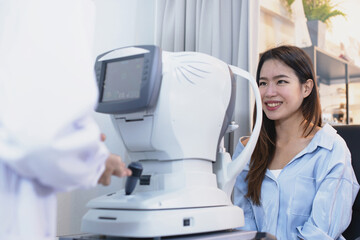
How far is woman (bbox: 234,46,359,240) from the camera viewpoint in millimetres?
1262

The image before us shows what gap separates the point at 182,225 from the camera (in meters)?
0.83

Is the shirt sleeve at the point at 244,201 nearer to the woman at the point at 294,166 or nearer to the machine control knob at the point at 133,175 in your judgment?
the woman at the point at 294,166

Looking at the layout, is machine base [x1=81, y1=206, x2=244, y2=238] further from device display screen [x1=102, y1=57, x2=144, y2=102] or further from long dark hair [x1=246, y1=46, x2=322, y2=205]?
long dark hair [x1=246, y1=46, x2=322, y2=205]

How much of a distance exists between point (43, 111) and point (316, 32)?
2360 millimetres

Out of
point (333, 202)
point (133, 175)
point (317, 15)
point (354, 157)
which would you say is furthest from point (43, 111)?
point (317, 15)

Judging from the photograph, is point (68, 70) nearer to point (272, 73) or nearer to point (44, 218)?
point (44, 218)

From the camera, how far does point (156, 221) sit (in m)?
0.80

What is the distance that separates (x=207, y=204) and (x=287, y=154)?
64cm

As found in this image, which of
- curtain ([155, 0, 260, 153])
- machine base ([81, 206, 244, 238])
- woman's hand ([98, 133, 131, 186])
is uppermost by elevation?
curtain ([155, 0, 260, 153])

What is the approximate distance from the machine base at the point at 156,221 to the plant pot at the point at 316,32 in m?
1.92

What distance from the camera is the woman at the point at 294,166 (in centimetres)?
126

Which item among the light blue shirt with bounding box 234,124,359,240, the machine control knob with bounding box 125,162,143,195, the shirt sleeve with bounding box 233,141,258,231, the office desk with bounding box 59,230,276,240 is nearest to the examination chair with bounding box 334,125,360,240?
the light blue shirt with bounding box 234,124,359,240

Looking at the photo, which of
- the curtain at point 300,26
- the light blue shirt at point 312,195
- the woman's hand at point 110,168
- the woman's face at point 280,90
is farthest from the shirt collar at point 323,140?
the curtain at point 300,26

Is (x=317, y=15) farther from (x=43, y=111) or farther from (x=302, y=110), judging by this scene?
(x=43, y=111)
